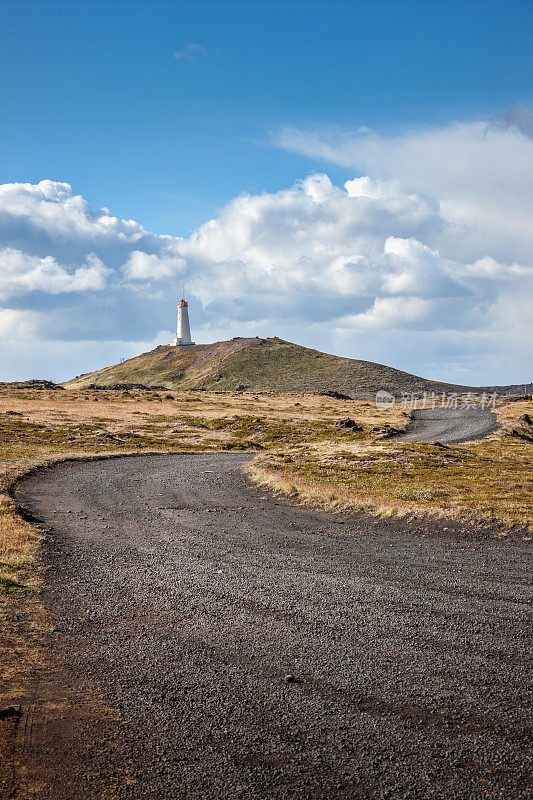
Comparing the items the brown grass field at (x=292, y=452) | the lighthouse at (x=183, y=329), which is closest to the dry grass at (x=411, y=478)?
the brown grass field at (x=292, y=452)

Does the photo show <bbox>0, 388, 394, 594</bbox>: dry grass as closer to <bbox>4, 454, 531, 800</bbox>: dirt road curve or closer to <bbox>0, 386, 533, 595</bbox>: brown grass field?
<bbox>0, 386, 533, 595</bbox>: brown grass field

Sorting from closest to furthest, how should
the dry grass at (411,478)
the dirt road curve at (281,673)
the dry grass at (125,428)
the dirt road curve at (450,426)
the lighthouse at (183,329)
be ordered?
the dirt road curve at (281,673) < the dry grass at (125,428) < the dry grass at (411,478) < the dirt road curve at (450,426) < the lighthouse at (183,329)

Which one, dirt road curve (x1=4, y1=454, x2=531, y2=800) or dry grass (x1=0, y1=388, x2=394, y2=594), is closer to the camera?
dirt road curve (x1=4, y1=454, x2=531, y2=800)

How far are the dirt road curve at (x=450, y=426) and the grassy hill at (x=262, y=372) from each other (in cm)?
5184

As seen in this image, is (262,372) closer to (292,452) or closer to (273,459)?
(292,452)

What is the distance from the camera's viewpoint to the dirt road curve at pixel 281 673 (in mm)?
5832

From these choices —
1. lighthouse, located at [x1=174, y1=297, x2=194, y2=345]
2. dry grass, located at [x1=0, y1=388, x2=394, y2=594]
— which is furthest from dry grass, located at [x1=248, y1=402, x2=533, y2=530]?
lighthouse, located at [x1=174, y1=297, x2=194, y2=345]

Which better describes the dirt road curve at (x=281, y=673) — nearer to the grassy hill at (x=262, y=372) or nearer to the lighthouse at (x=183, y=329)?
the grassy hill at (x=262, y=372)

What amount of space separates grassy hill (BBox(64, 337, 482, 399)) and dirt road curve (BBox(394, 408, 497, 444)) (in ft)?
170

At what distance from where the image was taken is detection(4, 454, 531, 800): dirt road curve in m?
5.83

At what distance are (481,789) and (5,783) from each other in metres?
4.95

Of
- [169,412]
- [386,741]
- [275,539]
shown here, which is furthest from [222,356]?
[386,741]

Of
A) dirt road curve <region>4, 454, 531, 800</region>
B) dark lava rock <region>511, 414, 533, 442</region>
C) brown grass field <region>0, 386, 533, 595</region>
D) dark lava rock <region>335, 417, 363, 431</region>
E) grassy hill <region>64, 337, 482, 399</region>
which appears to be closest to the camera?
dirt road curve <region>4, 454, 531, 800</region>

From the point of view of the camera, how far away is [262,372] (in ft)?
531
